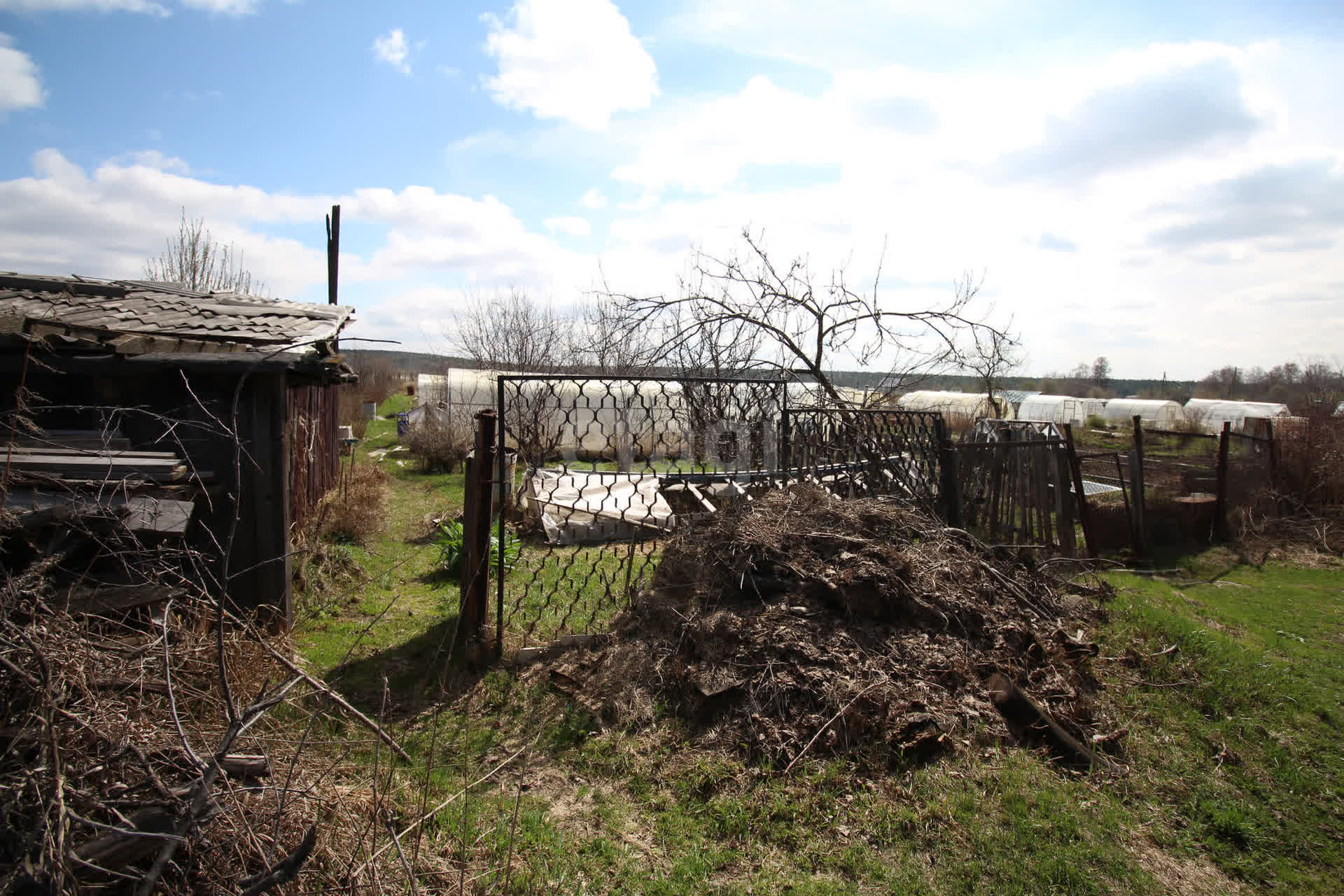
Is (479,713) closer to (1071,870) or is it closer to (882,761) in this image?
(882,761)

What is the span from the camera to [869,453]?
6.52 meters

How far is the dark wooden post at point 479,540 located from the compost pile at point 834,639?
664mm

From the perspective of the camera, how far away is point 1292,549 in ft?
29.2

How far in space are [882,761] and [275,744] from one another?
276 centimetres

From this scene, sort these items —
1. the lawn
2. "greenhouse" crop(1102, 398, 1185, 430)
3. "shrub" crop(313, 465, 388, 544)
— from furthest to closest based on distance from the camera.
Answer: "greenhouse" crop(1102, 398, 1185, 430) → "shrub" crop(313, 465, 388, 544) → the lawn

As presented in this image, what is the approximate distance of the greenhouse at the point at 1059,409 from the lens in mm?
31909

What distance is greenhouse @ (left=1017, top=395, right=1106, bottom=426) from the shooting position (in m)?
31.9

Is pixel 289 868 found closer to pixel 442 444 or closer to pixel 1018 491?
pixel 1018 491

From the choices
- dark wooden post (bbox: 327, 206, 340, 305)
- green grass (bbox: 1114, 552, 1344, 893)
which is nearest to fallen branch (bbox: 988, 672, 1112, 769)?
green grass (bbox: 1114, 552, 1344, 893)

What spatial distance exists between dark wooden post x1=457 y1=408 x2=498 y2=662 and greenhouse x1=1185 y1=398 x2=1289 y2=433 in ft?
98.1

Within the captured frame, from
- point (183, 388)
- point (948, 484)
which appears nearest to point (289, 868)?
point (183, 388)

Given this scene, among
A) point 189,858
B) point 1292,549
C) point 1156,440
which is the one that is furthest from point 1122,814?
point 1156,440

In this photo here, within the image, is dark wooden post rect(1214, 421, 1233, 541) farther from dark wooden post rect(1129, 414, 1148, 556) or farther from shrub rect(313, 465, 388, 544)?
shrub rect(313, 465, 388, 544)

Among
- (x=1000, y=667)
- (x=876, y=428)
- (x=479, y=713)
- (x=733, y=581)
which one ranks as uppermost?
(x=876, y=428)
